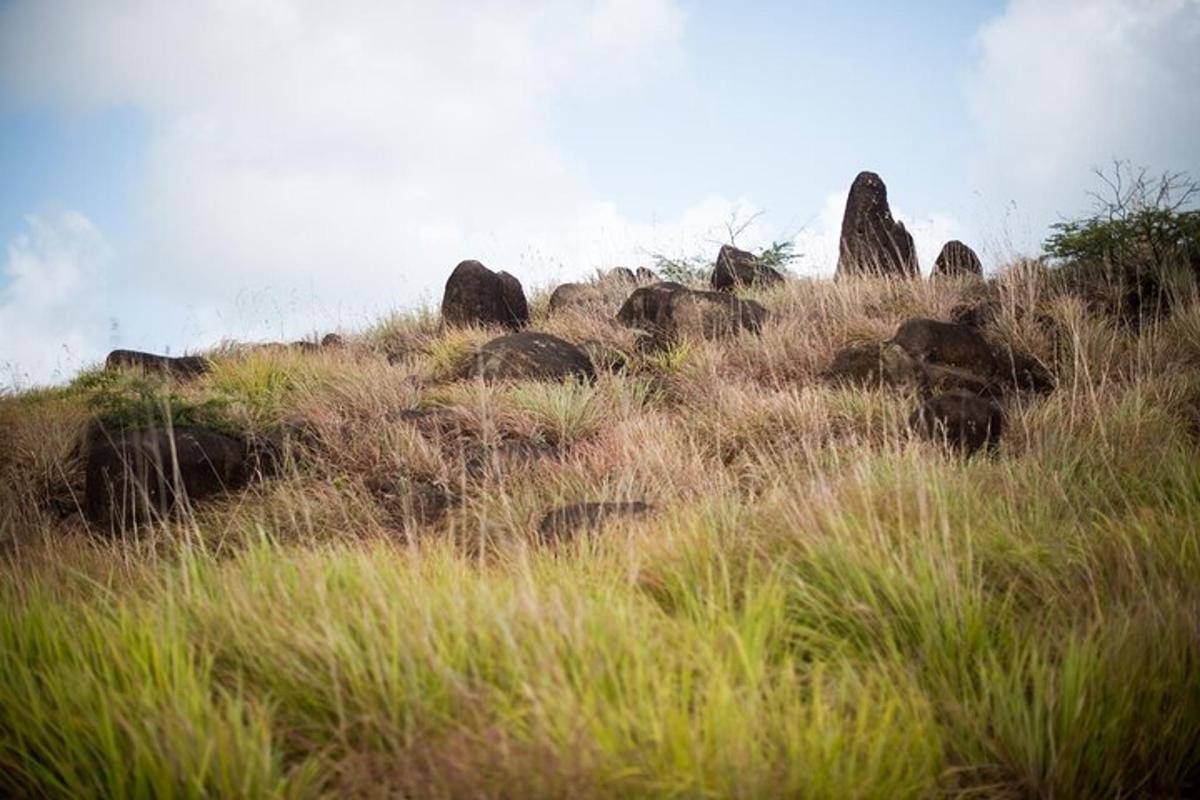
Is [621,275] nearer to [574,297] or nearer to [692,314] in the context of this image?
[574,297]

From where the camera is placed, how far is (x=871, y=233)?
11617mm

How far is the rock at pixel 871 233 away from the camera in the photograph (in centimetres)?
1147

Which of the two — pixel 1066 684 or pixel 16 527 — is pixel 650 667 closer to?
pixel 1066 684

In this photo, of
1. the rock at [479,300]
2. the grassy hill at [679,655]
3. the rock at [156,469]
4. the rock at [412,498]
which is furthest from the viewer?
the rock at [479,300]

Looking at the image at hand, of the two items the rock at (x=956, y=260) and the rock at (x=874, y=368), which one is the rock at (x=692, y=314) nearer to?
the rock at (x=874, y=368)

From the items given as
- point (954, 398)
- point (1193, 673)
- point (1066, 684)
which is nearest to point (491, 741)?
point (1066, 684)

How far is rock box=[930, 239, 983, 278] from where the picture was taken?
1064 cm

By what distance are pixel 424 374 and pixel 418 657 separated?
6989 millimetres

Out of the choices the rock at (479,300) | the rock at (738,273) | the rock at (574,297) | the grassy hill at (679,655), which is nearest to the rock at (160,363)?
the rock at (479,300)

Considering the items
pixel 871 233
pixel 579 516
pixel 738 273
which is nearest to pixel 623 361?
pixel 738 273

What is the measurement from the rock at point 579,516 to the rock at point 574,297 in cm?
774

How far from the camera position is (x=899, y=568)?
2359mm

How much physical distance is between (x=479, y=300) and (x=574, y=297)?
5.59 feet

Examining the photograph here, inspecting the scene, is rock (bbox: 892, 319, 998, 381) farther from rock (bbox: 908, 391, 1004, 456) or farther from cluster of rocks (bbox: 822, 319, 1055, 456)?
rock (bbox: 908, 391, 1004, 456)
